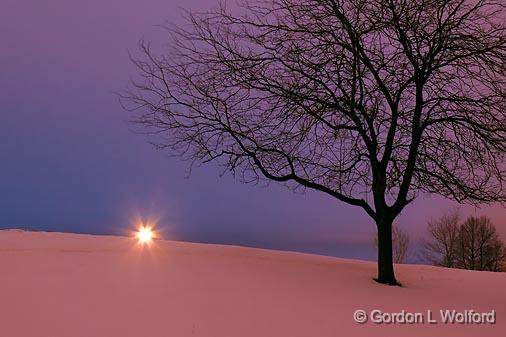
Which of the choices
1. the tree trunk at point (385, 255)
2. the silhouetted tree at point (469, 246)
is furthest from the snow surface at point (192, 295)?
the silhouetted tree at point (469, 246)

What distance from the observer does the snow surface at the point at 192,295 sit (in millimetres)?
6426

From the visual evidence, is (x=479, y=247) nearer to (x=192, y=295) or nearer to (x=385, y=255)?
(x=385, y=255)

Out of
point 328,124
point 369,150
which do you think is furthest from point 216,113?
point 369,150

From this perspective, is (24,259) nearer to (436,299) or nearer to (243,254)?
(243,254)

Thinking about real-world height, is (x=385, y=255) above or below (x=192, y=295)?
above

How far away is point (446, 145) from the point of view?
41.1ft

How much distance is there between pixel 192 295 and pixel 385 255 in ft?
18.0

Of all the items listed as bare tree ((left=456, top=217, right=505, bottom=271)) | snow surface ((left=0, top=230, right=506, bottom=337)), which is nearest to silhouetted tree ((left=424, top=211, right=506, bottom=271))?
bare tree ((left=456, top=217, right=505, bottom=271))

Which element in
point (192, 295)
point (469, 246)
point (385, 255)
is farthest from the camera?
point (469, 246)

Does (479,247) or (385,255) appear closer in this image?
(385,255)

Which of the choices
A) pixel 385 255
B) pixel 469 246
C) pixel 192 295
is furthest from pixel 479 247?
pixel 192 295

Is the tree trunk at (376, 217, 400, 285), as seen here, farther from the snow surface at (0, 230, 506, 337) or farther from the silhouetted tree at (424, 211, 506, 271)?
the silhouetted tree at (424, 211, 506, 271)

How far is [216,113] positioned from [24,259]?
5.34 meters

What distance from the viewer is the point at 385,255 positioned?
11539 mm
